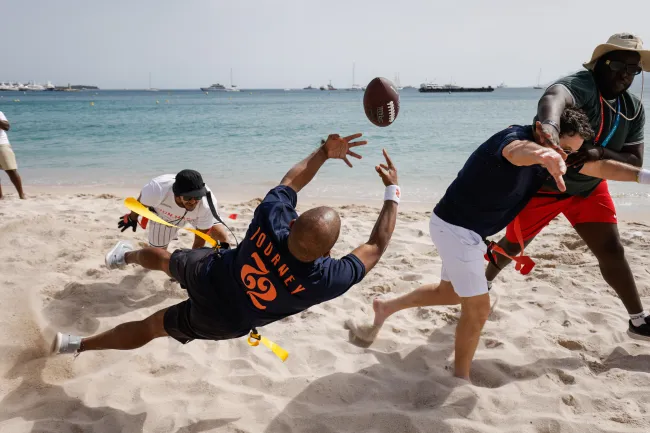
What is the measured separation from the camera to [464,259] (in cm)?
298

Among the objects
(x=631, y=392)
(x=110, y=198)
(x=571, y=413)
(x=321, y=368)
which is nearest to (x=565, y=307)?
(x=631, y=392)

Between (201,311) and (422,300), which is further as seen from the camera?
(422,300)

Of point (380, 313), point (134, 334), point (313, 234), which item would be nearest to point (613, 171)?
point (380, 313)

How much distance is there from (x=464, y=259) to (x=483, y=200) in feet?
1.25

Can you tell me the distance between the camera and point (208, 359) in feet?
11.8

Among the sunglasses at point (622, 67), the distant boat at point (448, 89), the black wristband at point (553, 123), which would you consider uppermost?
the distant boat at point (448, 89)

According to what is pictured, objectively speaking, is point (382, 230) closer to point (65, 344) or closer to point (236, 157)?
point (65, 344)

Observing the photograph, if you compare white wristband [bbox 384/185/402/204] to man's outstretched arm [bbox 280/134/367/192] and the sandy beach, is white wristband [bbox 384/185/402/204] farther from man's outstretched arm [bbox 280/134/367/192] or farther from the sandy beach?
the sandy beach

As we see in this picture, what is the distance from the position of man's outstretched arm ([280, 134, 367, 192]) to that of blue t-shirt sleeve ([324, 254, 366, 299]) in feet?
2.31

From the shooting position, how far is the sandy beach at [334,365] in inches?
114

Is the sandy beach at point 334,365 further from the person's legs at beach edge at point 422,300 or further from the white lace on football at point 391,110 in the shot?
the white lace on football at point 391,110

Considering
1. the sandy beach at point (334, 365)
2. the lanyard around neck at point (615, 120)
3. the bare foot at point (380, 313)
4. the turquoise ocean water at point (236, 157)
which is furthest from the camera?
the turquoise ocean water at point (236, 157)

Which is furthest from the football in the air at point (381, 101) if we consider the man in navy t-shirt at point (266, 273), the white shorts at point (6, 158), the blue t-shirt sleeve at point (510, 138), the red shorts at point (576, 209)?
the white shorts at point (6, 158)

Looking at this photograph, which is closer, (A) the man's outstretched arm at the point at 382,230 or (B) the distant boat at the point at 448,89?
(A) the man's outstretched arm at the point at 382,230
